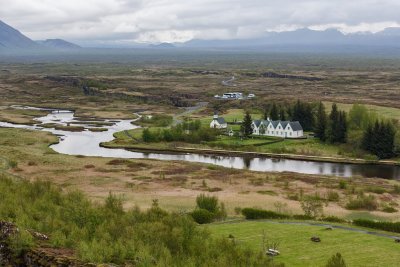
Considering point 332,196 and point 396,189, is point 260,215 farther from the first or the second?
point 396,189

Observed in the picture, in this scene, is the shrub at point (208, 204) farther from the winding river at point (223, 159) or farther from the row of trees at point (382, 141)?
the row of trees at point (382, 141)

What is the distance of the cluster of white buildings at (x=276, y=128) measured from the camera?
122 meters

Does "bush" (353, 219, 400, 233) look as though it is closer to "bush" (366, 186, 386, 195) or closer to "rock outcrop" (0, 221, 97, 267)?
"bush" (366, 186, 386, 195)

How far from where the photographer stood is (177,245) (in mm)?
34375

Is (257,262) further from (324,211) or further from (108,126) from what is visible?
(108,126)

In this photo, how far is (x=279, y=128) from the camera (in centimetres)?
12350

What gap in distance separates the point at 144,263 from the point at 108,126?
4773 inches

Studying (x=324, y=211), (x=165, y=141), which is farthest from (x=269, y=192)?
(x=165, y=141)

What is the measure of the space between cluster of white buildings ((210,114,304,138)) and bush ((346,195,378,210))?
186ft

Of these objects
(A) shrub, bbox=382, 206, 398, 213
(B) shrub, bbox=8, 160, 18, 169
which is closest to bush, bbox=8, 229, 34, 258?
(A) shrub, bbox=382, 206, 398, 213

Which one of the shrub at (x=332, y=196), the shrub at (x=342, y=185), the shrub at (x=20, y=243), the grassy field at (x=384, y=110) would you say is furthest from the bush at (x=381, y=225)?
the grassy field at (x=384, y=110)

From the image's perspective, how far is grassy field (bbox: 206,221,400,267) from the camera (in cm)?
3859

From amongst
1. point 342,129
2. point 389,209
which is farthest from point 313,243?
point 342,129

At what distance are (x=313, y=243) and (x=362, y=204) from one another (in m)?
24.1
